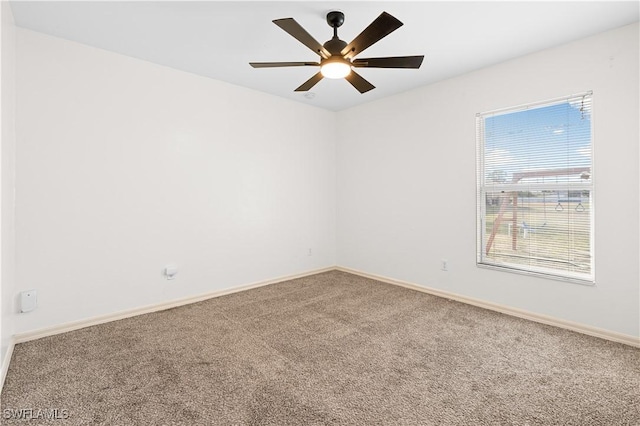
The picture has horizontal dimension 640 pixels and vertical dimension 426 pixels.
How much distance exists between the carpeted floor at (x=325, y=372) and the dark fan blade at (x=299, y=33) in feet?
7.27

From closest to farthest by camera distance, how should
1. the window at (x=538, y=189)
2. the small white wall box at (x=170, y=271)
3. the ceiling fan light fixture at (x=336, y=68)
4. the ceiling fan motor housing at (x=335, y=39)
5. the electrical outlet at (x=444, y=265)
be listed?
the ceiling fan motor housing at (x=335, y=39), the ceiling fan light fixture at (x=336, y=68), the window at (x=538, y=189), the small white wall box at (x=170, y=271), the electrical outlet at (x=444, y=265)

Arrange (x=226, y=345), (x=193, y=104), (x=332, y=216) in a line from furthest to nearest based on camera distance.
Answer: (x=332, y=216), (x=193, y=104), (x=226, y=345)

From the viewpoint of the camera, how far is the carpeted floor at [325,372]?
1718mm

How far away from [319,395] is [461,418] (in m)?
0.78

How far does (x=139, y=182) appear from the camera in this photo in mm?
3193

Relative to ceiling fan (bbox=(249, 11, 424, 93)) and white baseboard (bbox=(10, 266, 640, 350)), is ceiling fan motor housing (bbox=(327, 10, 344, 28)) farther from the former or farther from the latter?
white baseboard (bbox=(10, 266, 640, 350))

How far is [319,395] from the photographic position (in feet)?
6.13

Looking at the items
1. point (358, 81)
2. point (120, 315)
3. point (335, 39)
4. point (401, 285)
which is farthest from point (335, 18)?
point (120, 315)

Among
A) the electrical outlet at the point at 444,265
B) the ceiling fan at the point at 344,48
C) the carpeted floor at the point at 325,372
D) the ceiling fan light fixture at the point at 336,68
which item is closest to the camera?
the carpeted floor at the point at 325,372

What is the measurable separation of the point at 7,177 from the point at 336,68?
2.47 meters

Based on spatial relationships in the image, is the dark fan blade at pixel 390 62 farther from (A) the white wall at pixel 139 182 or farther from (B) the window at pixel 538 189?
(A) the white wall at pixel 139 182

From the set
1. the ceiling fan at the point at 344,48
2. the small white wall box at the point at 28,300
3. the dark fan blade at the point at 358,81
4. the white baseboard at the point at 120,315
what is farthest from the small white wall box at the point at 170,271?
the dark fan blade at the point at 358,81

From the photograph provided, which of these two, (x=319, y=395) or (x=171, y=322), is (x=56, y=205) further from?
(x=319, y=395)

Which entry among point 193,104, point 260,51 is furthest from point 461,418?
point 193,104
